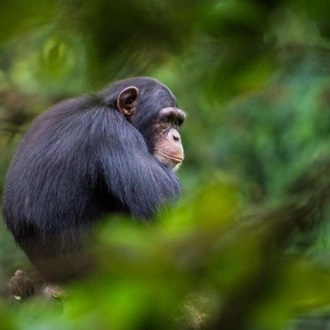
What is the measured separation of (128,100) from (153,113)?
7.6 inches

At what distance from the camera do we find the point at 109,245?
52 cm

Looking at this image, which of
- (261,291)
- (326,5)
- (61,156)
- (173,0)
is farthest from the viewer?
(61,156)

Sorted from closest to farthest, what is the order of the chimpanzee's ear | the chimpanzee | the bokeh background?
the bokeh background → the chimpanzee → the chimpanzee's ear

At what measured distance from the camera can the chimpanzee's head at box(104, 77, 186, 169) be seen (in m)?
3.98

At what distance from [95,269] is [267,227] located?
11 cm

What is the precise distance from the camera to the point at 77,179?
3479 mm

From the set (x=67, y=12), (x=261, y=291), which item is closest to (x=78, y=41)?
(x=67, y=12)

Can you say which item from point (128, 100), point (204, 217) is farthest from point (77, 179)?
point (204, 217)

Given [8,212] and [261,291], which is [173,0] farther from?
[8,212]

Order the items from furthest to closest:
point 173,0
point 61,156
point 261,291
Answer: point 61,156
point 173,0
point 261,291

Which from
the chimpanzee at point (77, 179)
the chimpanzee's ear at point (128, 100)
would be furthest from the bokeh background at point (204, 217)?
the chimpanzee's ear at point (128, 100)

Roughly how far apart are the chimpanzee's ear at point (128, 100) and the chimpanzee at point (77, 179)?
0.81ft

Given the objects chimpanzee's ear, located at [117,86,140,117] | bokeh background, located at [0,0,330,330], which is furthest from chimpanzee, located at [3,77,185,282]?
bokeh background, located at [0,0,330,330]

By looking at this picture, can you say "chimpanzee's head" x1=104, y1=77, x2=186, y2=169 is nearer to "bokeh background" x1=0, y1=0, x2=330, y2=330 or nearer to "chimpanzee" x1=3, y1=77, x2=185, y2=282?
"chimpanzee" x1=3, y1=77, x2=185, y2=282
